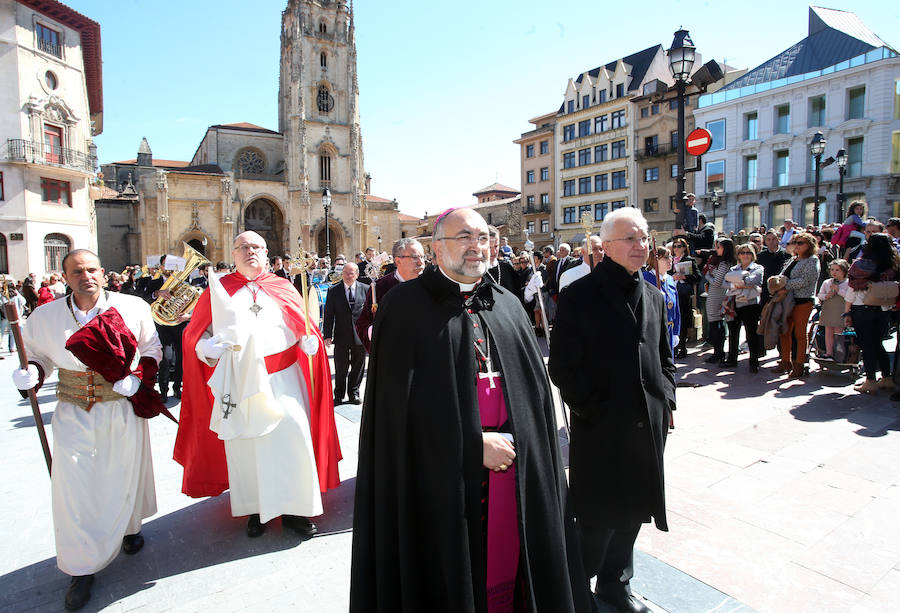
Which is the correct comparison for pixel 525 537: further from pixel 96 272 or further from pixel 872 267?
pixel 872 267

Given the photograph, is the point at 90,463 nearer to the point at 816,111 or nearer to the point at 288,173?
the point at 816,111

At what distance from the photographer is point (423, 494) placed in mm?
2102

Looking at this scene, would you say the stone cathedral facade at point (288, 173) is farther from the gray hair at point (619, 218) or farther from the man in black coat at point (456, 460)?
the man in black coat at point (456, 460)

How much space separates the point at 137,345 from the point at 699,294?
10387 mm

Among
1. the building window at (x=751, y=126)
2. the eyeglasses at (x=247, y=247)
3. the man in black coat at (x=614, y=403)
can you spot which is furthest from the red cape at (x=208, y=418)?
the building window at (x=751, y=126)

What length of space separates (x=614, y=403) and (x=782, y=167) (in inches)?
1501

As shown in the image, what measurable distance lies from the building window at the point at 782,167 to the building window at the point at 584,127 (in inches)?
661

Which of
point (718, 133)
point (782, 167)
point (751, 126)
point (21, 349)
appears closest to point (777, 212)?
point (782, 167)

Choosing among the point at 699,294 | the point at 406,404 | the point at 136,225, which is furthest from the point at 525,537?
the point at 136,225

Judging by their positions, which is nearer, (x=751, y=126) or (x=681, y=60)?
(x=681, y=60)

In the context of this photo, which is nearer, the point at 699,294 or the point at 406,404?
the point at 406,404

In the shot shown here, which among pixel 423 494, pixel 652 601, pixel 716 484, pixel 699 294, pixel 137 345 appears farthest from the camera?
pixel 699 294

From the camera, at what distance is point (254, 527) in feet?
12.5

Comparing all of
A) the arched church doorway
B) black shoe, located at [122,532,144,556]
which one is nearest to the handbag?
black shoe, located at [122,532,144,556]
